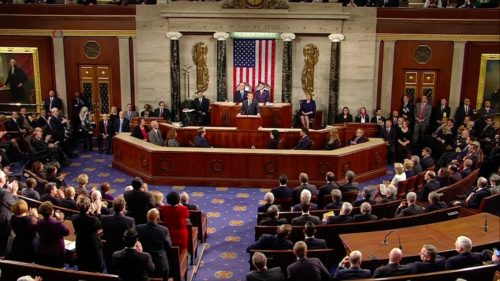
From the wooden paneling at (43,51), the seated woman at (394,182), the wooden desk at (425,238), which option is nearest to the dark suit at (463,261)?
the wooden desk at (425,238)

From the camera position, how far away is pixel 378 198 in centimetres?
1002

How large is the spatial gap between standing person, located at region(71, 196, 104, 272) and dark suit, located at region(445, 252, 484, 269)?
4.18 m

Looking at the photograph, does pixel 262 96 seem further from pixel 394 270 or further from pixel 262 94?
pixel 394 270

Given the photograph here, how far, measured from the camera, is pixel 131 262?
6.02 meters

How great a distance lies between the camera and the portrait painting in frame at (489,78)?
1694 centimetres

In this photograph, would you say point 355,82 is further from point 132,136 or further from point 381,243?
point 381,243

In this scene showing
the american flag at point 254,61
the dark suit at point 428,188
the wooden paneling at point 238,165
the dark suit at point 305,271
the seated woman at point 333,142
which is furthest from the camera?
the american flag at point 254,61

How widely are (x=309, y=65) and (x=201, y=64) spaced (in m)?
3.24

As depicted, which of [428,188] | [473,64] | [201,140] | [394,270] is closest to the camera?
[394,270]

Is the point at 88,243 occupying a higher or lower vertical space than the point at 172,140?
lower

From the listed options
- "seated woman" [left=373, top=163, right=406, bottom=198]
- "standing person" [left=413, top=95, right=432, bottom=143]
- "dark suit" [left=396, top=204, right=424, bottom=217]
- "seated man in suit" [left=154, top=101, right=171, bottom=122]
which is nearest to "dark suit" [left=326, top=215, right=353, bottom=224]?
"dark suit" [left=396, top=204, right=424, bottom=217]

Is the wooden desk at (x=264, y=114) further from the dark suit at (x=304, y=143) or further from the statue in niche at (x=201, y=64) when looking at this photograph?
the dark suit at (x=304, y=143)

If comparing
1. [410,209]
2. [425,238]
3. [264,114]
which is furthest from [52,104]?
[425,238]

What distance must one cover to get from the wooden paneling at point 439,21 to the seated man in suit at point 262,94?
377 centimetres
